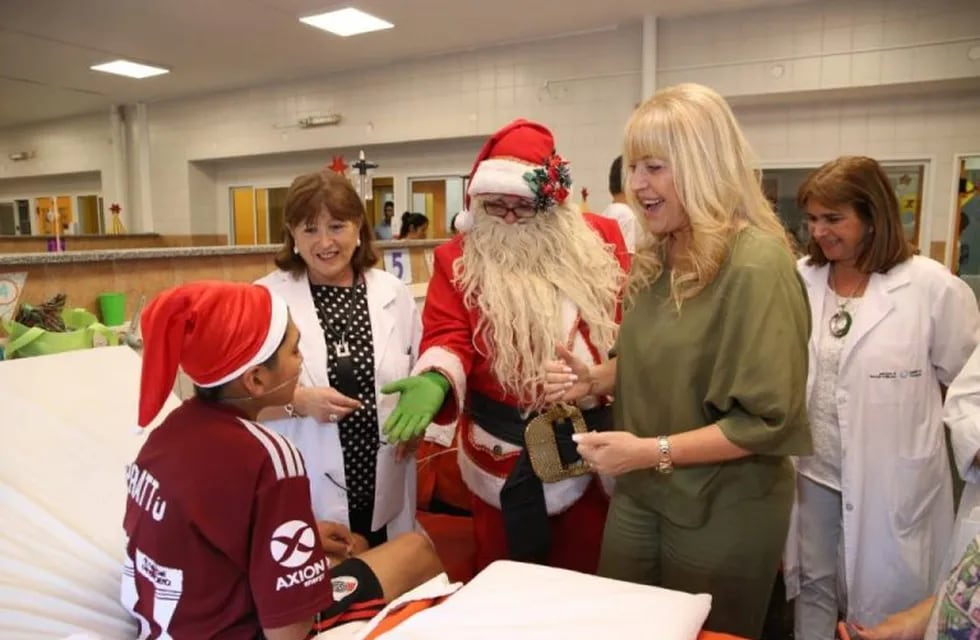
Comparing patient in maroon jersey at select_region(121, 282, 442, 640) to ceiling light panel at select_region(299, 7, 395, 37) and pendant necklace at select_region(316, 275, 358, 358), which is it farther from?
ceiling light panel at select_region(299, 7, 395, 37)

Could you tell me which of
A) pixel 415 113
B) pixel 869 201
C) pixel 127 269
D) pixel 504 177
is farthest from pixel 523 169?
pixel 415 113

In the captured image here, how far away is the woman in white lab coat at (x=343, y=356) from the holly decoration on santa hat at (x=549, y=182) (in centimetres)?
54

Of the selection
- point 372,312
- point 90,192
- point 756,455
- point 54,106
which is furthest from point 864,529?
point 90,192

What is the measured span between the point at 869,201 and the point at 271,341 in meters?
1.58

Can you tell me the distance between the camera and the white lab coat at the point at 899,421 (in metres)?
1.82

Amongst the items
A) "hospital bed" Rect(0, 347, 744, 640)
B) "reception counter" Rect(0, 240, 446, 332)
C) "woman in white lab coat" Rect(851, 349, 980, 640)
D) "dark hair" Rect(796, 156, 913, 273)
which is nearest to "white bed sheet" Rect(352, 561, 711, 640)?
"hospital bed" Rect(0, 347, 744, 640)

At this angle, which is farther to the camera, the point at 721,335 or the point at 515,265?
the point at 515,265

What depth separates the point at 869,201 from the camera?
1830 millimetres

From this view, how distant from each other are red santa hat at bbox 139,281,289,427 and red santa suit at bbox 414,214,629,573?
564 mm

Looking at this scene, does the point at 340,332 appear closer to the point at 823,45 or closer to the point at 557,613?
the point at 557,613

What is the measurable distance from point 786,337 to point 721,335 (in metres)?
0.11

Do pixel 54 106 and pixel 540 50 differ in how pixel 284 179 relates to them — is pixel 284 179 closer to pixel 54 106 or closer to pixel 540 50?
pixel 54 106

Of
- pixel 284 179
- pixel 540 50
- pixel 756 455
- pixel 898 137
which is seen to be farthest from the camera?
pixel 284 179

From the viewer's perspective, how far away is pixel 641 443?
125 cm
